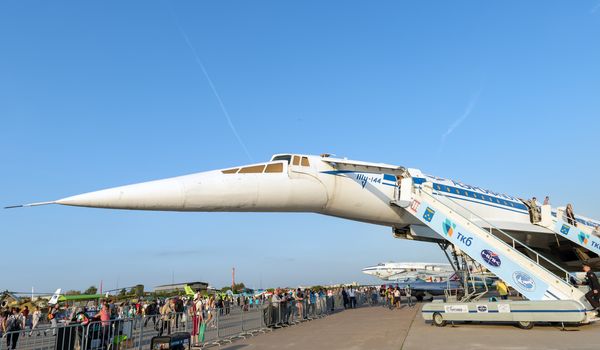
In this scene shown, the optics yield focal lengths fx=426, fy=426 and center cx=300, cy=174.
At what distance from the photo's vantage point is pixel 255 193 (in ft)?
30.8

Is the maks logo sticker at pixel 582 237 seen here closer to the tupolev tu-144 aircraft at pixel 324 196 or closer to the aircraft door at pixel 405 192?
the tupolev tu-144 aircraft at pixel 324 196

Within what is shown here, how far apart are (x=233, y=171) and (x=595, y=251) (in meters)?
12.0

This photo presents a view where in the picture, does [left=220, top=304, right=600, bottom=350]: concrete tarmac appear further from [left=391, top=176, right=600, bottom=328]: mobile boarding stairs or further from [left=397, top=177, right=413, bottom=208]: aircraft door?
[left=397, top=177, right=413, bottom=208]: aircraft door

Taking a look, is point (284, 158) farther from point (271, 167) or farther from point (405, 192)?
point (405, 192)

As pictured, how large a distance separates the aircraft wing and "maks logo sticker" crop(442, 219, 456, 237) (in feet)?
5.92

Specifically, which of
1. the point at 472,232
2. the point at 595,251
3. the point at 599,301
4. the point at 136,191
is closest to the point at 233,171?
the point at 136,191

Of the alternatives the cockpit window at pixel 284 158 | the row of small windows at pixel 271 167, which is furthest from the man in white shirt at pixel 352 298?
the cockpit window at pixel 284 158

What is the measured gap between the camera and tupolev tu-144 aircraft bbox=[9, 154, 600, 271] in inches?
319

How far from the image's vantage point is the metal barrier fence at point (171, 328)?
679 cm

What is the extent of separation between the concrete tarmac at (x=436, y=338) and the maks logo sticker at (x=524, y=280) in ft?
2.70

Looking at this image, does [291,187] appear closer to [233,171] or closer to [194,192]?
[233,171]

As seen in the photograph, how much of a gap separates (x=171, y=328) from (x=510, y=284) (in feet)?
25.5

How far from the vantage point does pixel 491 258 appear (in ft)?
30.3

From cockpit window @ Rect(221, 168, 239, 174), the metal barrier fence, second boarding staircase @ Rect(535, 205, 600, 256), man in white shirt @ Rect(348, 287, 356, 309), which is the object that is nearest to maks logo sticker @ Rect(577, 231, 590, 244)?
second boarding staircase @ Rect(535, 205, 600, 256)
